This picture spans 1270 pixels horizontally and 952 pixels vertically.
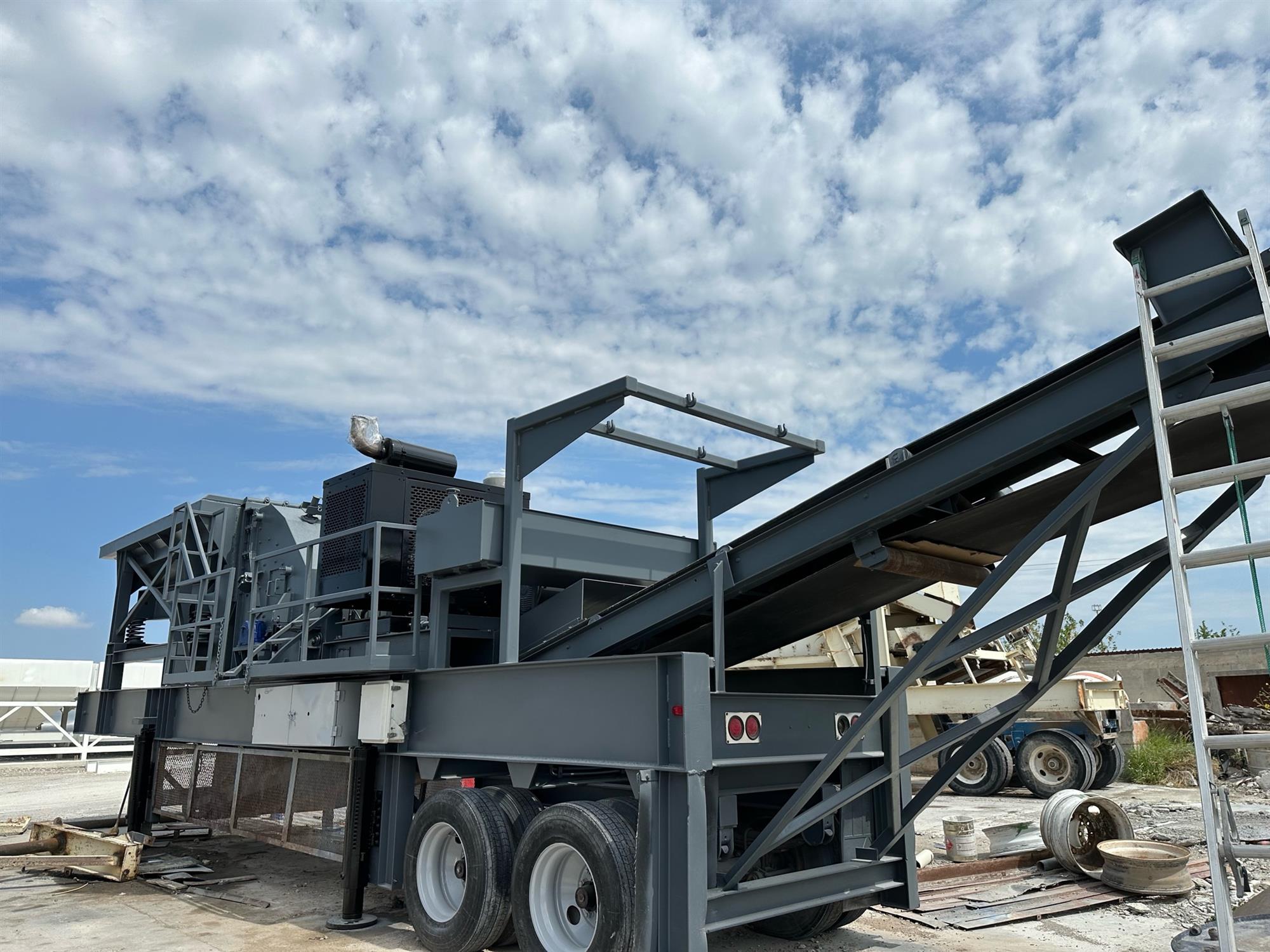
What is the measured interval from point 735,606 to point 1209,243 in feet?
10.8

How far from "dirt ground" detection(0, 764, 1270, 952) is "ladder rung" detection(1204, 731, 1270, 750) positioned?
317 cm

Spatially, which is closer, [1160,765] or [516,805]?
[516,805]

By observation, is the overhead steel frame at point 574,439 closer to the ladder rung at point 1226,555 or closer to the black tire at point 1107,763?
the ladder rung at point 1226,555

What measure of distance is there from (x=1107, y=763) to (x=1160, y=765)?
1.86 m

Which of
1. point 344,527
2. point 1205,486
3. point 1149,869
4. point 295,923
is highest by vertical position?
point 344,527

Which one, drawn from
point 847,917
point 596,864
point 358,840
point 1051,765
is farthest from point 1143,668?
point 596,864

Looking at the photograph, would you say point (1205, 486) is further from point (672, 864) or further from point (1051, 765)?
point (1051, 765)

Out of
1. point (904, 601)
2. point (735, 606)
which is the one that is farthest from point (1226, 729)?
point (735, 606)

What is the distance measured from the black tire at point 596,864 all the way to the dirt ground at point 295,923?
1.20 m

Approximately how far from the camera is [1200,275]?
4.02 m

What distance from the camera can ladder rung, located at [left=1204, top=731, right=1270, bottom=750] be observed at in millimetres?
3244

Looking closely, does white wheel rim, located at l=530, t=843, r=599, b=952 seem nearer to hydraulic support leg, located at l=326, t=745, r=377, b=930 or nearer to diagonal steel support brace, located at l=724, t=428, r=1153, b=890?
diagonal steel support brace, located at l=724, t=428, r=1153, b=890

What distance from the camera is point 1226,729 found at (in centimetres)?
1509

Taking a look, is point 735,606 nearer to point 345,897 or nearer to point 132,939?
point 345,897
